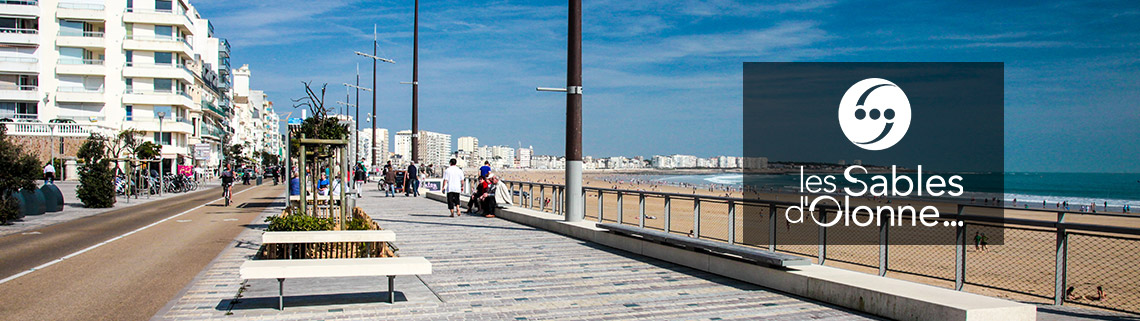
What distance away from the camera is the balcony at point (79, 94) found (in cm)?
6250

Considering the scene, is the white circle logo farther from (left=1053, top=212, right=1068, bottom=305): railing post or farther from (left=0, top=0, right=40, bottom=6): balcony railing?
(left=0, top=0, right=40, bottom=6): balcony railing

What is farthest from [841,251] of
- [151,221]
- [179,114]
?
[179,114]

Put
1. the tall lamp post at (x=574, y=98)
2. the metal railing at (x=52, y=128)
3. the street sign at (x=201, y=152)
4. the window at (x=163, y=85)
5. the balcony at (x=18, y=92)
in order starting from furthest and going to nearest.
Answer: the window at (x=163, y=85), the balcony at (x=18, y=92), the metal railing at (x=52, y=128), the street sign at (x=201, y=152), the tall lamp post at (x=574, y=98)

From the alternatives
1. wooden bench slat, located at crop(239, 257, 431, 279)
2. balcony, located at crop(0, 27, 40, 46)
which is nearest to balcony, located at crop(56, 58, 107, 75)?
balcony, located at crop(0, 27, 40, 46)

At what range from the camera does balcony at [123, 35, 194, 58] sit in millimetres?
64125

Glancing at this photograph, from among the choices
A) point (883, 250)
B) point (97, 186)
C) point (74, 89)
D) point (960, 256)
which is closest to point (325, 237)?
point (883, 250)

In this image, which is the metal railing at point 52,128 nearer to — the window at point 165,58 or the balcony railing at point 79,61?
the balcony railing at point 79,61

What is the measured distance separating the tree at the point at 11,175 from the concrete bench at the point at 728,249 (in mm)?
15566

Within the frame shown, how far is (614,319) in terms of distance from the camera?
21.7 feet

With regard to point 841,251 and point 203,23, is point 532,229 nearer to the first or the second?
point 841,251

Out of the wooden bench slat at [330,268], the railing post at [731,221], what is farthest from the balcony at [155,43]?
the wooden bench slat at [330,268]

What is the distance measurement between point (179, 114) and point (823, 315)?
2865 inches

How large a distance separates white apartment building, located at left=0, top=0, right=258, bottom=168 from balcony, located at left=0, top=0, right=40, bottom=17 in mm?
65

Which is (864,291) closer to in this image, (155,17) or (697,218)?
(697,218)
